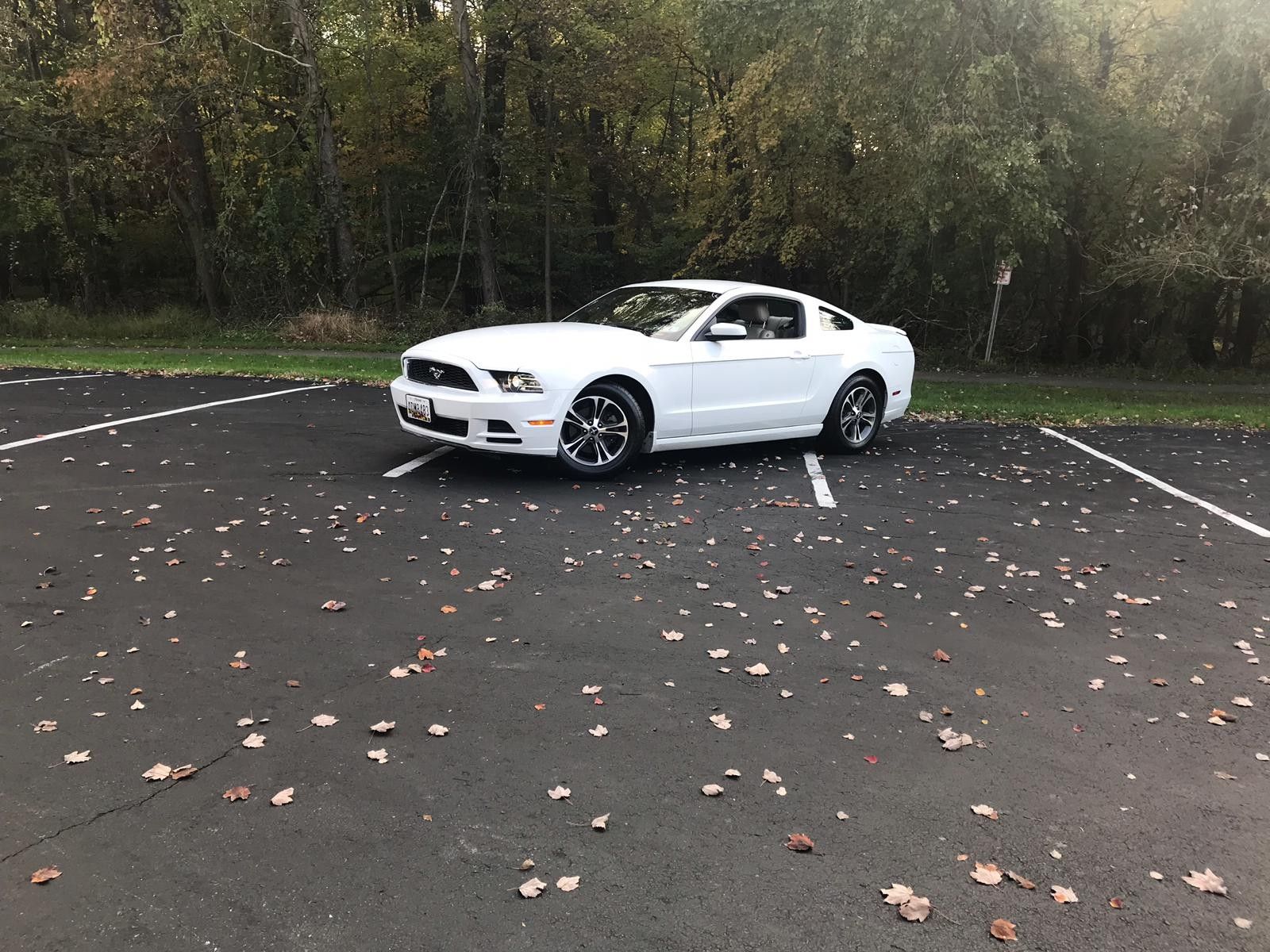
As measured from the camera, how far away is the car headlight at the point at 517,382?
7.38 meters

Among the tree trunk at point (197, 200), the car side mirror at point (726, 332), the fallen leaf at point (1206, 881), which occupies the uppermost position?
the tree trunk at point (197, 200)

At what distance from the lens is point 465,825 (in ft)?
10.3

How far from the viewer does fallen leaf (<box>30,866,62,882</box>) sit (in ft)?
9.12

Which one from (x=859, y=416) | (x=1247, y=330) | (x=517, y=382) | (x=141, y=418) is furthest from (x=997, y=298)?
(x=141, y=418)

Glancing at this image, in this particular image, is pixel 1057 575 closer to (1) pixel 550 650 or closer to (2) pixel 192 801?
(1) pixel 550 650

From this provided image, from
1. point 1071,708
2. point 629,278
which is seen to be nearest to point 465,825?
point 1071,708

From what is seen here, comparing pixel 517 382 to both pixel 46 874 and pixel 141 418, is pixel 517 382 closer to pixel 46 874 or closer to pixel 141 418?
pixel 141 418

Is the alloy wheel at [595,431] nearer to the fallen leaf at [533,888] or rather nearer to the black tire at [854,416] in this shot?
the black tire at [854,416]

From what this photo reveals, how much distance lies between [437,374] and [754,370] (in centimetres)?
279

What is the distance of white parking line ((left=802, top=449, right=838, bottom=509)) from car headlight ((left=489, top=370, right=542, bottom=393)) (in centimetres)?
239

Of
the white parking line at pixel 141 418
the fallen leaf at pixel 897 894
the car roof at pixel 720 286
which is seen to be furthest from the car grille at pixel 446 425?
the fallen leaf at pixel 897 894

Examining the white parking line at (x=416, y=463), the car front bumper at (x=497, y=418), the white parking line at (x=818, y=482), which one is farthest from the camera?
the white parking line at (x=416, y=463)

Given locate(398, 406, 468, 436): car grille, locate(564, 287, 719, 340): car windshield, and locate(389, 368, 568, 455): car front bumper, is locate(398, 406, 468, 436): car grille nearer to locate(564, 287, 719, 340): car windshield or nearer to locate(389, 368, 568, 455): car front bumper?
locate(389, 368, 568, 455): car front bumper

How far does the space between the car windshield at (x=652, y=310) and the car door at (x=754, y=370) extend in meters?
0.20
